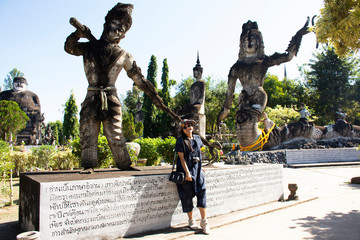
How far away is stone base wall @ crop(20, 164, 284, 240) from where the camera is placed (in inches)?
118

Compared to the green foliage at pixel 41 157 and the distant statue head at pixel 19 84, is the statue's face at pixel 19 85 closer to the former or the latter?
the distant statue head at pixel 19 84

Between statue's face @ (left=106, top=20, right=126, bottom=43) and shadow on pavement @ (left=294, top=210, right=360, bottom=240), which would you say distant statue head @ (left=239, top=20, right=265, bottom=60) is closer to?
shadow on pavement @ (left=294, top=210, right=360, bottom=240)

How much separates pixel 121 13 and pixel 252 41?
8774 mm

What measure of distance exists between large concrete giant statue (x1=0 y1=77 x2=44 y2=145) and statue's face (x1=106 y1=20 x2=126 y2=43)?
30.8 meters

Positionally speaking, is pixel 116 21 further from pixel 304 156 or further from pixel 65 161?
pixel 304 156

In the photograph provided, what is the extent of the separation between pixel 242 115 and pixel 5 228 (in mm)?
9956

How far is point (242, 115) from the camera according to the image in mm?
12266

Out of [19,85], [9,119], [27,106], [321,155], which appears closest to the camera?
[321,155]

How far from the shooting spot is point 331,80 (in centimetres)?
2878

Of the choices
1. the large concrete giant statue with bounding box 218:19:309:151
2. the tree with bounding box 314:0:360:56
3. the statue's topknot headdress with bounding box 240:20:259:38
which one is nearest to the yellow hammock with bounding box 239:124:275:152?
the large concrete giant statue with bounding box 218:19:309:151

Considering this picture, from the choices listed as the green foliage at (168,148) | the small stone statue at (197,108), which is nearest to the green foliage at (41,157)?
the green foliage at (168,148)

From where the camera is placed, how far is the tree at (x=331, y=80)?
28578 millimetres

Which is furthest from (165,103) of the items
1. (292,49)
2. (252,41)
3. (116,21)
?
(116,21)

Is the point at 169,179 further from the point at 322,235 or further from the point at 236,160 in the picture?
the point at 236,160
